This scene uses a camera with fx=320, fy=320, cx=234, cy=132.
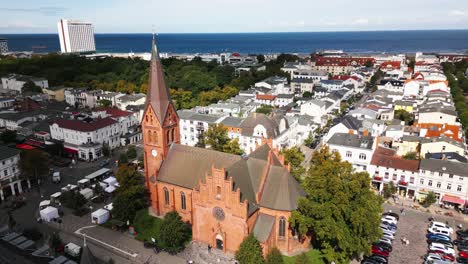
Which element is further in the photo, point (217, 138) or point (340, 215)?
point (217, 138)

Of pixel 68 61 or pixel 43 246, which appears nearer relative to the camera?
pixel 43 246

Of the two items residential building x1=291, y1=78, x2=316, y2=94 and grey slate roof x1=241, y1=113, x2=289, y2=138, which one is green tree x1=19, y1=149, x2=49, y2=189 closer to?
grey slate roof x1=241, y1=113, x2=289, y2=138

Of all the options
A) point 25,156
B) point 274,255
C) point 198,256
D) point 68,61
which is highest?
point 68,61

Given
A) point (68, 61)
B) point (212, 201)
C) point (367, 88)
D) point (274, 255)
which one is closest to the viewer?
point (274, 255)

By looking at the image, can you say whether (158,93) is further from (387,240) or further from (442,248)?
(442,248)

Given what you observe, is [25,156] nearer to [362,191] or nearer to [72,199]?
[72,199]

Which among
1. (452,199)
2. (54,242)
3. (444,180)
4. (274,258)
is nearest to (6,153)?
(54,242)

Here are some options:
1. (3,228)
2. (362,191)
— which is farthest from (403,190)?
(3,228)
